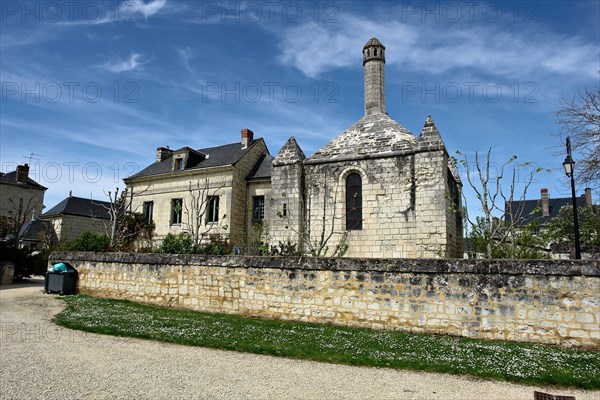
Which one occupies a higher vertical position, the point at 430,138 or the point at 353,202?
the point at 430,138

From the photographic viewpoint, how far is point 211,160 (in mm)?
24156

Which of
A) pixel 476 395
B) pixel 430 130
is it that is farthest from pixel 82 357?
pixel 430 130

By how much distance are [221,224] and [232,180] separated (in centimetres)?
253

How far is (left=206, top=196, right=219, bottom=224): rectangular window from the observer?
2245 cm

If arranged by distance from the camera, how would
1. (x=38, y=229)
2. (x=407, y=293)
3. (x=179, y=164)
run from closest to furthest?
(x=407, y=293)
(x=179, y=164)
(x=38, y=229)

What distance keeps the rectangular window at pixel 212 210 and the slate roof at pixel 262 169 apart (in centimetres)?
231

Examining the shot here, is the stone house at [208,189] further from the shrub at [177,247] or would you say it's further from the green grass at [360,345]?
the green grass at [360,345]

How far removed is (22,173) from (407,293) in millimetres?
35406

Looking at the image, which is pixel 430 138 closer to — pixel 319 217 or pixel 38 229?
pixel 319 217

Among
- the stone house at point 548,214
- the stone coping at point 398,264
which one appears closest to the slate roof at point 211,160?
the stone coping at point 398,264

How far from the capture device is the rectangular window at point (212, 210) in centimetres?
2245

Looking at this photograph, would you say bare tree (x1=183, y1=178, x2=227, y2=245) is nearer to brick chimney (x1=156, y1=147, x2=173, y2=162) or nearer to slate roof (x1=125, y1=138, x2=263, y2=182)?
slate roof (x1=125, y1=138, x2=263, y2=182)

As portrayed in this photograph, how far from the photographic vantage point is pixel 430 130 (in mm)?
13789

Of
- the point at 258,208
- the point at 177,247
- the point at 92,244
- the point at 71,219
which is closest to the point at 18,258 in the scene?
the point at 92,244
